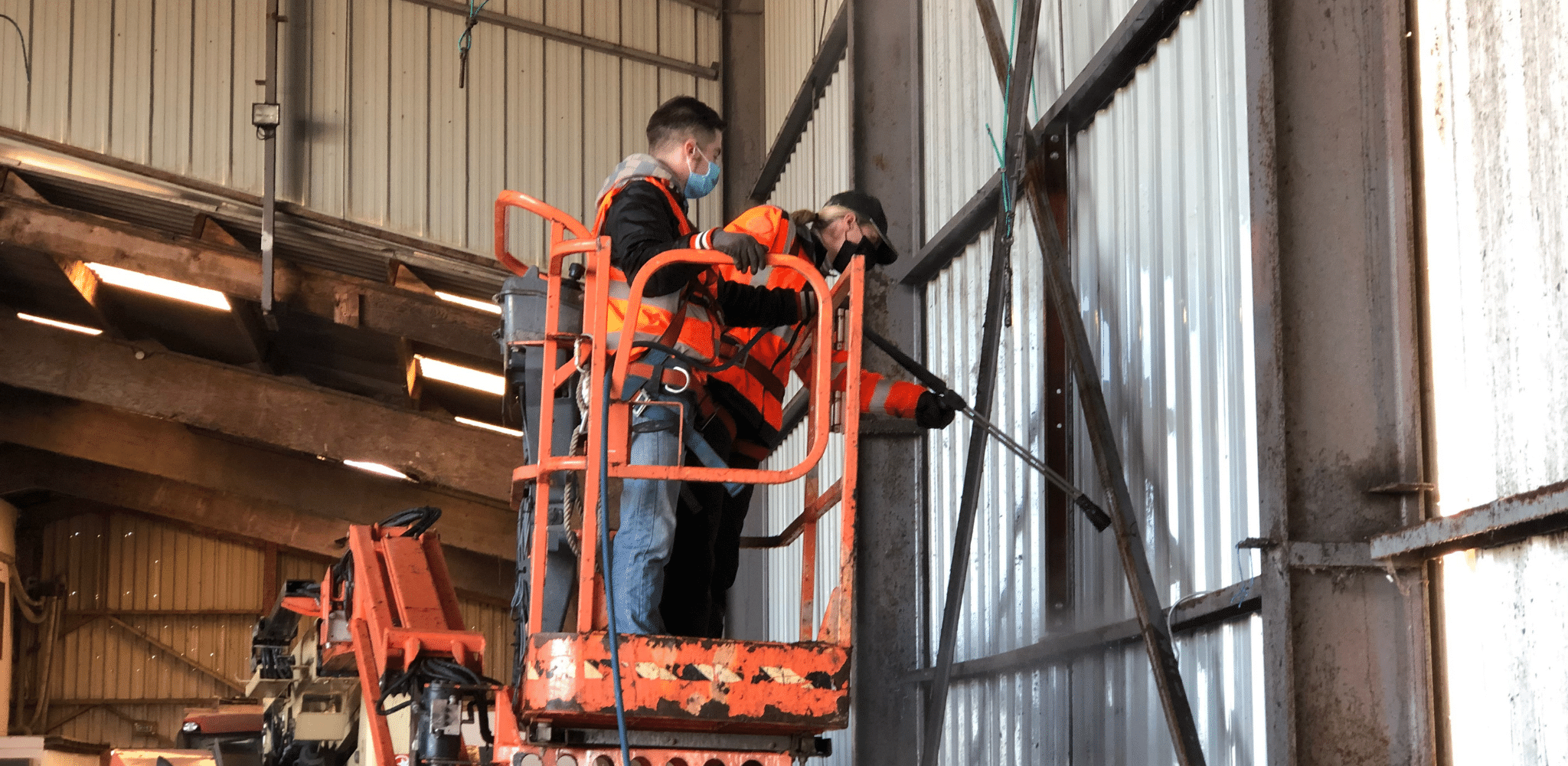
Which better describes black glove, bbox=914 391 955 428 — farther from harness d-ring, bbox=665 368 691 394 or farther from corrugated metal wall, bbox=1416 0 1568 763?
corrugated metal wall, bbox=1416 0 1568 763

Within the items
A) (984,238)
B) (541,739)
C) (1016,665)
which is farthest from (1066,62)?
(541,739)

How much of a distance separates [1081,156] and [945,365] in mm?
1953

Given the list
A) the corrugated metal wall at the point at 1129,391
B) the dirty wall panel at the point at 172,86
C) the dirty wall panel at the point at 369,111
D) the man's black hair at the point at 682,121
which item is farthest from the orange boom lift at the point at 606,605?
the dirty wall panel at the point at 172,86

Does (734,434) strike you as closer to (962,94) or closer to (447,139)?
(962,94)

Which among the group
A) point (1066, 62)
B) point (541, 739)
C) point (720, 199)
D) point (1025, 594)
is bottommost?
point (541, 739)

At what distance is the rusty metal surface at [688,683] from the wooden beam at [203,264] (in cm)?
901

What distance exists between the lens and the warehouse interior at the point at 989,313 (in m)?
3.90

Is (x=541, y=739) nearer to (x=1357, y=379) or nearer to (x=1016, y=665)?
(x=1357, y=379)

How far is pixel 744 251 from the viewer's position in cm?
479

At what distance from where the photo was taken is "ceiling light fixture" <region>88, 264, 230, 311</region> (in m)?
14.7

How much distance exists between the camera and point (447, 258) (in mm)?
13203

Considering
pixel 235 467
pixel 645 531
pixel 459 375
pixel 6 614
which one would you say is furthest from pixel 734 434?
pixel 6 614

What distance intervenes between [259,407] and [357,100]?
298cm

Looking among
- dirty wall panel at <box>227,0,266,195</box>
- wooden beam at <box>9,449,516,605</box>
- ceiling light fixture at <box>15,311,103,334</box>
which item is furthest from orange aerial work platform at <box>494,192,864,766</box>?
wooden beam at <box>9,449,516,605</box>
